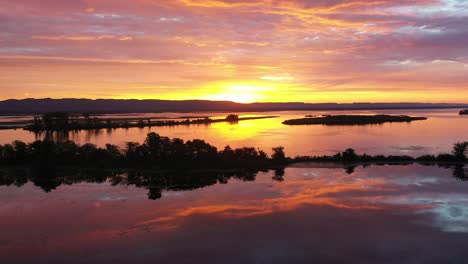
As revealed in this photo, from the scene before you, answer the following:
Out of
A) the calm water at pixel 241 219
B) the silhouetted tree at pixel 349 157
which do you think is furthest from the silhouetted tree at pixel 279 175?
the silhouetted tree at pixel 349 157

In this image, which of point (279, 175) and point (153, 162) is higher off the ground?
point (153, 162)

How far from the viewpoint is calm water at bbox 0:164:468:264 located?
21484 mm

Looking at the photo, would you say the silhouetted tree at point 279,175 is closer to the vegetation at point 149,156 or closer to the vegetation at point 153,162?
the vegetation at point 153,162

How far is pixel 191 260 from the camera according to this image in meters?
20.8

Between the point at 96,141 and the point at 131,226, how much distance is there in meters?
55.9

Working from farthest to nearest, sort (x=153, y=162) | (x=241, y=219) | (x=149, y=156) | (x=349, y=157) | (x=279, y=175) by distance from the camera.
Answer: (x=349, y=157)
(x=149, y=156)
(x=153, y=162)
(x=279, y=175)
(x=241, y=219)

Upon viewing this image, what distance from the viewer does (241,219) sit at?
27219mm

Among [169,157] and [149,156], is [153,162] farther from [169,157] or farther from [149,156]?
[169,157]

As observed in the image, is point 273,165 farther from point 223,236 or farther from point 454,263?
point 454,263

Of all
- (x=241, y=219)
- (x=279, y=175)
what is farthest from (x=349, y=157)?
(x=241, y=219)

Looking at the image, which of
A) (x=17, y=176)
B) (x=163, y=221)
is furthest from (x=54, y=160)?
(x=163, y=221)

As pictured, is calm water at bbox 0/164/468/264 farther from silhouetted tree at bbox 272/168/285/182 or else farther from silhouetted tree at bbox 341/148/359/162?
silhouetted tree at bbox 341/148/359/162

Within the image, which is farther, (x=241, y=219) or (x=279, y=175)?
(x=279, y=175)

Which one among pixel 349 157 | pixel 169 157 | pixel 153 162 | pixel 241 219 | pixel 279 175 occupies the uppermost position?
pixel 349 157
